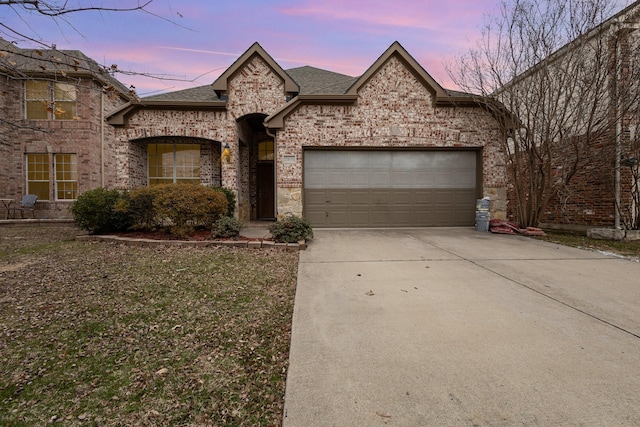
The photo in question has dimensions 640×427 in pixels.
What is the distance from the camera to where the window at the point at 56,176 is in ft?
40.6

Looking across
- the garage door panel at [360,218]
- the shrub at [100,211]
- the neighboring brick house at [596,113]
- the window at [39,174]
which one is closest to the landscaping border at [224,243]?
the shrub at [100,211]

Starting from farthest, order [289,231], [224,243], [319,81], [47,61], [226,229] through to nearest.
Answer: [319,81], [226,229], [289,231], [224,243], [47,61]

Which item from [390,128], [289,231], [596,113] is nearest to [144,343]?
[289,231]

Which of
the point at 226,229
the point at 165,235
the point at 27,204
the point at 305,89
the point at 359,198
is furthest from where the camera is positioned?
the point at 27,204

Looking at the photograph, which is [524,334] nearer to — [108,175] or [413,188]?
[413,188]

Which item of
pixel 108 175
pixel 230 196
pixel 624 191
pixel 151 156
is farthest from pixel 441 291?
pixel 108 175

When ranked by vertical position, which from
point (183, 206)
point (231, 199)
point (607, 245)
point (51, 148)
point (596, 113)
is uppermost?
point (596, 113)

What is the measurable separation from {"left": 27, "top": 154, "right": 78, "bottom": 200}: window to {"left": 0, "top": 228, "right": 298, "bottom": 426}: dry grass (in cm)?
938

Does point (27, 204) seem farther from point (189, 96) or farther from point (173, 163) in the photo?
point (189, 96)

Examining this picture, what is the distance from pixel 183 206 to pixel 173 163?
537cm

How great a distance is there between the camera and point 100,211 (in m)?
7.32

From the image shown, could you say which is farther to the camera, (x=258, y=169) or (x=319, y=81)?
(x=258, y=169)

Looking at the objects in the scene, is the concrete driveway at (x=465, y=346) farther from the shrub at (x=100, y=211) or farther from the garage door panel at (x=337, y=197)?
the shrub at (x=100, y=211)

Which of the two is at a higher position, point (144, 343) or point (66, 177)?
point (66, 177)
